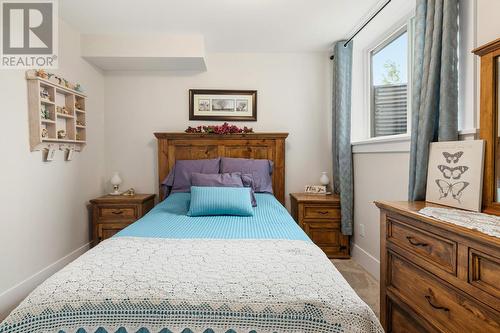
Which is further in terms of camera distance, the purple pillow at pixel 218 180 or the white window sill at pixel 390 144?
the purple pillow at pixel 218 180

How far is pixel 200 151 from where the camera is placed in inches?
132

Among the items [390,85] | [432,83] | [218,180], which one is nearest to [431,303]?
[432,83]

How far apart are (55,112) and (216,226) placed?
1.82 metres

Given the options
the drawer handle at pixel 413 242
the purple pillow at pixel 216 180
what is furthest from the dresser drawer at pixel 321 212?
the drawer handle at pixel 413 242

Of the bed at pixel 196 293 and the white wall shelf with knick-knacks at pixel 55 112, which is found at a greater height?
the white wall shelf with knick-knacks at pixel 55 112

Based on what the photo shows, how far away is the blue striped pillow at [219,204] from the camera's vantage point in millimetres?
2303

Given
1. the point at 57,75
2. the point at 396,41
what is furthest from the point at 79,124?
the point at 396,41

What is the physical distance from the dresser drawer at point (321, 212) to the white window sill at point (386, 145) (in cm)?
68

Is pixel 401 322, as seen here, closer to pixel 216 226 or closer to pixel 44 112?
pixel 216 226

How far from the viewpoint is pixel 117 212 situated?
3.08 metres

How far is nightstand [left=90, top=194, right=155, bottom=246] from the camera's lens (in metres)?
3.07

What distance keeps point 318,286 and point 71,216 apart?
Answer: 278 centimetres

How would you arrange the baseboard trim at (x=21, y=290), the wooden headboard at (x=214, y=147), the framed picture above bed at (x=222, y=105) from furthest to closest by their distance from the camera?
1. the framed picture above bed at (x=222, y=105)
2. the wooden headboard at (x=214, y=147)
3. the baseboard trim at (x=21, y=290)

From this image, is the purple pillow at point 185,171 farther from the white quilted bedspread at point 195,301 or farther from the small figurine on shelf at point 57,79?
the white quilted bedspread at point 195,301
